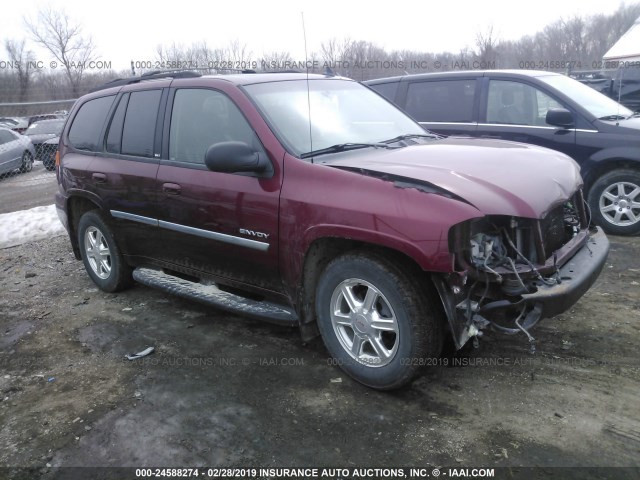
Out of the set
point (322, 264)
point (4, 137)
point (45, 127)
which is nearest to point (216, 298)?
point (322, 264)

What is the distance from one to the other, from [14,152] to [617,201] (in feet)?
48.9

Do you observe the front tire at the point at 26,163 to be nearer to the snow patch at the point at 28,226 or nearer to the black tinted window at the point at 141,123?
the snow patch at the point at 28,226

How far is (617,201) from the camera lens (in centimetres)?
614

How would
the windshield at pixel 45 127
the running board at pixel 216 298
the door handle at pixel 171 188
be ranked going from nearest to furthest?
the running board at pixel 216 298 < the door handle at pixel 171 188 < the windshield at pixel 45 127

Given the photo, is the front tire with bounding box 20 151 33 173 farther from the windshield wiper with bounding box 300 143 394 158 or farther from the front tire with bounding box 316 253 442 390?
the front tire with bounding box 316 253 442 390

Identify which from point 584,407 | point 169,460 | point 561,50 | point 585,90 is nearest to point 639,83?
point 585,90

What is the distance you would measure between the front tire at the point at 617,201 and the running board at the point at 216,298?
440cm

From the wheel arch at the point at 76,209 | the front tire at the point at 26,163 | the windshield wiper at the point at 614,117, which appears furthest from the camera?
the front tire at the point at 26,163

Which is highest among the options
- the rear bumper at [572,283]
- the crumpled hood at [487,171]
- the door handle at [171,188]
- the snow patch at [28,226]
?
the crumpled hood at [487,171]

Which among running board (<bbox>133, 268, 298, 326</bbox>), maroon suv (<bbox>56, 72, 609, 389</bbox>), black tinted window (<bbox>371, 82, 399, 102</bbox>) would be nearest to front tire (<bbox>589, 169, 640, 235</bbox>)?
maroon suv (<bbox>56, 72, 609, 389</bbox>)

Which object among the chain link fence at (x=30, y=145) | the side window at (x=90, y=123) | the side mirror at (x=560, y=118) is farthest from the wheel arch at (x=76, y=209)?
the chain link fence at (x=30, y=145)

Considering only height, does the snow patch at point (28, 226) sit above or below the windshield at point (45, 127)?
below

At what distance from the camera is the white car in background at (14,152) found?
14414 mm

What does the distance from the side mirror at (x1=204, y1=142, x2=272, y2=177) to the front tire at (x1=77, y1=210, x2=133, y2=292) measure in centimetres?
204
